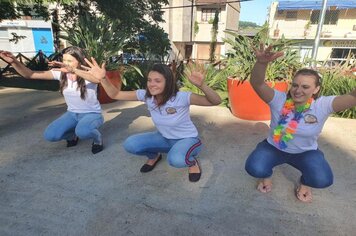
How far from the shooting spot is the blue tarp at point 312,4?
23.9 metres

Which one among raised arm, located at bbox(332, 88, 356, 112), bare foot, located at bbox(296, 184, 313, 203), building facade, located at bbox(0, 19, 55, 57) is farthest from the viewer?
building facade, located at bbox(0, 19, 55, 57)

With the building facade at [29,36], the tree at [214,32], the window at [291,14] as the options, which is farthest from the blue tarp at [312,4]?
the building facade at [29,36]

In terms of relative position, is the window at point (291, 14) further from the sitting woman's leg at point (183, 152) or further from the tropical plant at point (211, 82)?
the sitting woman's leg at point (183, 152)

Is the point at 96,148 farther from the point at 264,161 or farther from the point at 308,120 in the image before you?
the point at 308,120

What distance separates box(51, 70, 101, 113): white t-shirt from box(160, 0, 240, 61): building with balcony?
22.9 m

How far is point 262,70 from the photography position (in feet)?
6.71

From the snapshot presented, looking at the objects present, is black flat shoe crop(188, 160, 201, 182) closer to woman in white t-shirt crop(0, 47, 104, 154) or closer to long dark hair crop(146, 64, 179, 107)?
long dark hair crop(146, 64, 179, 107)

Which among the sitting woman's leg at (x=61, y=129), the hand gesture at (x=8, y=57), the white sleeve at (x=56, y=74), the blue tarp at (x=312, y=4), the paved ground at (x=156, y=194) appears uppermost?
the blue tarp at (x=312, y=4)

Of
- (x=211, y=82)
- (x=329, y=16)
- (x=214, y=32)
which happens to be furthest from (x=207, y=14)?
(x=211, y=82)

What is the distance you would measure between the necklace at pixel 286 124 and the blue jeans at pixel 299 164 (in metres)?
0.10

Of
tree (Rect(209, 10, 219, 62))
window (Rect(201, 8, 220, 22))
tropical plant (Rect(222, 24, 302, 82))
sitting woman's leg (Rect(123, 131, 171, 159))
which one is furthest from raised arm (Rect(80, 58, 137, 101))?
window (Rect(201, 8, 220, 22))

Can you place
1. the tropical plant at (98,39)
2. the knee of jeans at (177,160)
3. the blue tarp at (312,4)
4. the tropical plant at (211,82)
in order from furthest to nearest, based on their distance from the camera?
1. the blue tarp at (312,4)
2. the tropical plant at (211,82)
3. the tropical plant at (98,39)
4. the knee of jeans at (177,160)

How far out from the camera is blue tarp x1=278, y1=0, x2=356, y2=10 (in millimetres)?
23891

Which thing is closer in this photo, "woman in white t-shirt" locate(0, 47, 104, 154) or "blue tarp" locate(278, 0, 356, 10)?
"woman in white t-shirt" locate(0, 47, 104, 154)
